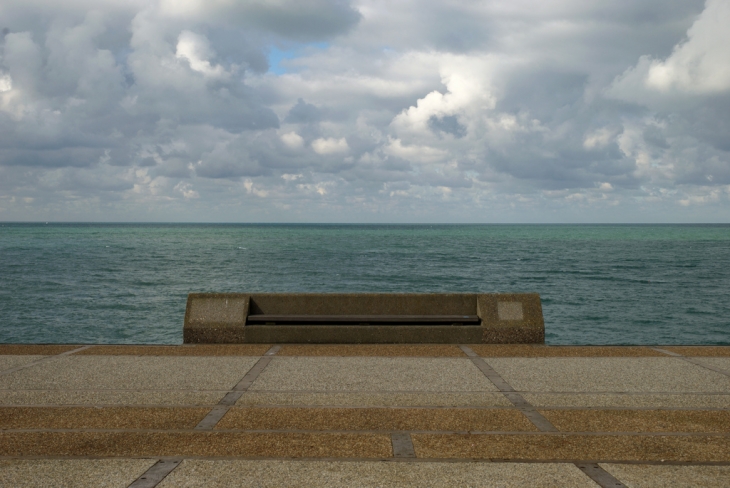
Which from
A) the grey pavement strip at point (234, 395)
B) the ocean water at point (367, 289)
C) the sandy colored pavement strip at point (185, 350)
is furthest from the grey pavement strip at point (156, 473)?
the ocean water at point (367, 289)

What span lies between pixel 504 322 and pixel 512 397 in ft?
11.5

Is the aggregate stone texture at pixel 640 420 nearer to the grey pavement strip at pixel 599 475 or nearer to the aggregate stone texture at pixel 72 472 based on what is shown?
the grey pavement strip at pixel 599 475

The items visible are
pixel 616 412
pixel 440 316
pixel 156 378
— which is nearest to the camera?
pixel 616 412

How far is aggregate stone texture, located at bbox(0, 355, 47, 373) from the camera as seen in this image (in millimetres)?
8133

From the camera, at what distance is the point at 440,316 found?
994 centimetres

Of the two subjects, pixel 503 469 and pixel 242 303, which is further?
pixel 242 303

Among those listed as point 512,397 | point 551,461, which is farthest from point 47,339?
point 551,461

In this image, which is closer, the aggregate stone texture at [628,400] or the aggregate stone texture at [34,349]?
the aggregate stone texture at [628,400]

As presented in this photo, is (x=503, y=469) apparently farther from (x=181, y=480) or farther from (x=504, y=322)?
(x=504, y=322)

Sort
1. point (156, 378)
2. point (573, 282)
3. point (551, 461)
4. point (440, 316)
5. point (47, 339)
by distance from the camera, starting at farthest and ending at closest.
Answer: point (573, 282) → point (47, 339) → point (440, 316) → point (156, 378) → point (551, 461)

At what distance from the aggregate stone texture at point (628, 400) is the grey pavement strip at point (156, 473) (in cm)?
365

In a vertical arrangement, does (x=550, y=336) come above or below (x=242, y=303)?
below

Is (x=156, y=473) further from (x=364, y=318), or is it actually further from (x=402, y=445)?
(x=364, y=318)

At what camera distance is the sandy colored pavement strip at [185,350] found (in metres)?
9.11
